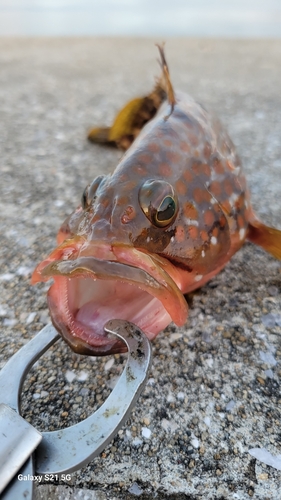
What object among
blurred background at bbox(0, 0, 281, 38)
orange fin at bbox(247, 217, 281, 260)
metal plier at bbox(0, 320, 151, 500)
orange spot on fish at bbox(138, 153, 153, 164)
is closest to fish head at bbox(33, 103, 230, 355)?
orange spot on fish at bbox(138, 153, 153, 164)

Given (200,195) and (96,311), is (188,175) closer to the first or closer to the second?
(200,195)

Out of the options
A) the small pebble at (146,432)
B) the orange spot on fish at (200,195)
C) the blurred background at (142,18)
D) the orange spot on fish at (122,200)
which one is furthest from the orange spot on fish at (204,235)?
the blurred background at (142,18)

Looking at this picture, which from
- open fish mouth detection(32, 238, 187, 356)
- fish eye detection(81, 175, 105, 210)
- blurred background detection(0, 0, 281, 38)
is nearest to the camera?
open fish mouth detection(32, 238, 187, 356)

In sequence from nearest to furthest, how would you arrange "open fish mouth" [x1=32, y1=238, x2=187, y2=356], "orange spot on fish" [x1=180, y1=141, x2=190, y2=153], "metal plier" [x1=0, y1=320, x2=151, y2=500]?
"metal plier" [x1=0, y1=320, x2=151, y2=500] < "open fish mouth" [x1=32, y1=238, x2=187, y2=356] < "orange spot on fish" [x1=180, y1=141, x2=190, y2=153]

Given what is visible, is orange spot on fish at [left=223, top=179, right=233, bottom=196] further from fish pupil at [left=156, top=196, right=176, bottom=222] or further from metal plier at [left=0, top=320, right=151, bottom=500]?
metal plier at [left=0, top=320, right=151, bottom=500]

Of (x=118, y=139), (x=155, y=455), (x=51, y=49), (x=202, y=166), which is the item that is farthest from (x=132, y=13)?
(x=155, y=455)

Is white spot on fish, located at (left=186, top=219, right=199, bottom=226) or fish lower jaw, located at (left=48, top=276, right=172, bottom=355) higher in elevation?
white spot on fish, located at (left=186, top=219, right=199, bottom=226)

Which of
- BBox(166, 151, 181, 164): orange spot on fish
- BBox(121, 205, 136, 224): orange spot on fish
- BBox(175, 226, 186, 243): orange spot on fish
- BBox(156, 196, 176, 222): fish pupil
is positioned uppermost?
BBox(166, 151, 181, 164): orange spot on fish

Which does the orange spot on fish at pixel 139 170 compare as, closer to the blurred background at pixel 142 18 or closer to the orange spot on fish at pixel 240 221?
the orange spot on fish at pixel 240 221

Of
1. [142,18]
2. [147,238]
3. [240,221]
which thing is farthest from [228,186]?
[142,18]
